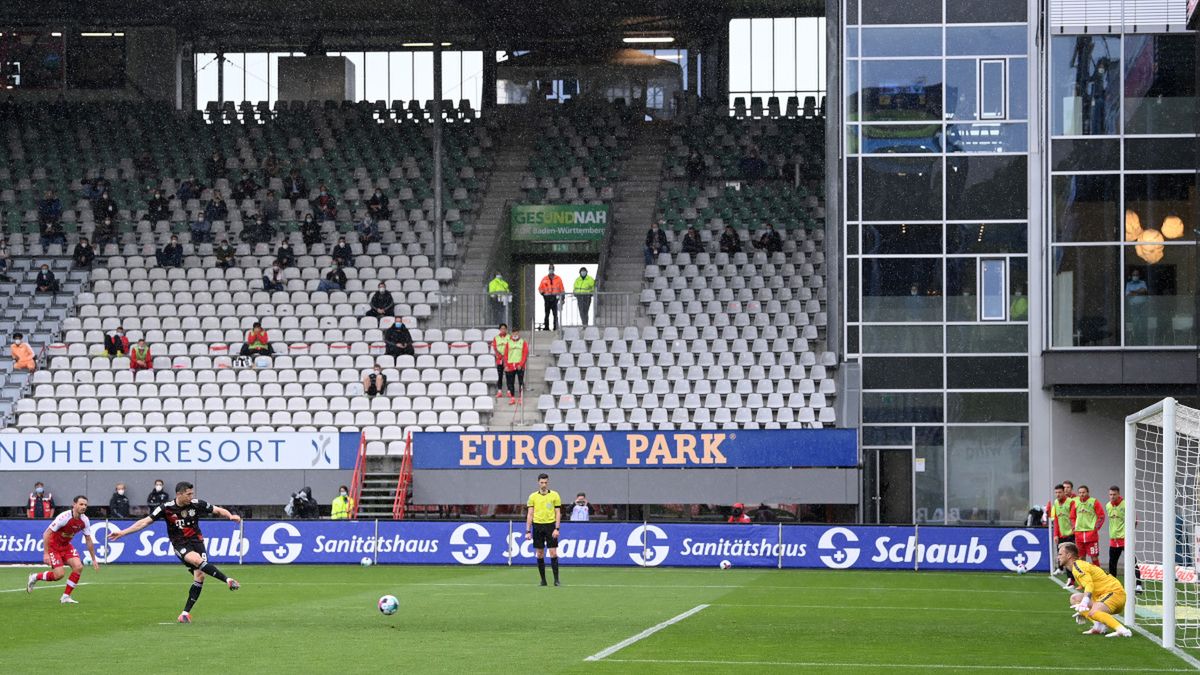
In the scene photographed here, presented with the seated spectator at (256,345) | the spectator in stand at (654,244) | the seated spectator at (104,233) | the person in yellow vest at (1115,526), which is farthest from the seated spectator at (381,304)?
the person in yellow vest at (1115,526)

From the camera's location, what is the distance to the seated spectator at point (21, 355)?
37.9 m

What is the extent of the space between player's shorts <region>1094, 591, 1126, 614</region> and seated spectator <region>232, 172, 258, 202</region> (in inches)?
1269

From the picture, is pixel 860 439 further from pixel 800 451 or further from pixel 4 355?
pixel 4 355

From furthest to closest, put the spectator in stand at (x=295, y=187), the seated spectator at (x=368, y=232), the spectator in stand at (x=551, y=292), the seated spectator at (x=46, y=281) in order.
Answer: the spectator in stand at (x=295, y=187), the seated spectator at (x=368, y=232), the seated spectator at (x=46, y=281), the spectator in stand at (x=551, y=292)

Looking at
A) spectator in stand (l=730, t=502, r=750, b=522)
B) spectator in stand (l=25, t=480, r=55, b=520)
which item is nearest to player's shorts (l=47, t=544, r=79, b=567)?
spectator in stand (l=25, t=480, r=55, b=520)

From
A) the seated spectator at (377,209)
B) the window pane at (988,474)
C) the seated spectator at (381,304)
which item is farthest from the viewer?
the seated spectator at (377,209)

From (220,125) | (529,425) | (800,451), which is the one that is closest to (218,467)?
(529,425)

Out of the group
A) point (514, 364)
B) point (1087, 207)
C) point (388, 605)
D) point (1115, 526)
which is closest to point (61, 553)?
point (388, 605)

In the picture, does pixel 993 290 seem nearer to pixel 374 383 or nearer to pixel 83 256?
pixel 374 383

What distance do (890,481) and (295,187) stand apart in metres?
18.6

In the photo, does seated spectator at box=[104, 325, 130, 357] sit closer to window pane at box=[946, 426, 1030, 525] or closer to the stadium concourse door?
the stadium concourse door

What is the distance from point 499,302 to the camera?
40.1 meters

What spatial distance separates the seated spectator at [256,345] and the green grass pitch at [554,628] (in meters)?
11.2

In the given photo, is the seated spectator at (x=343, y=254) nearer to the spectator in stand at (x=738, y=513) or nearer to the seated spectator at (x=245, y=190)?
the seated spectator at (x=245, y=190)
